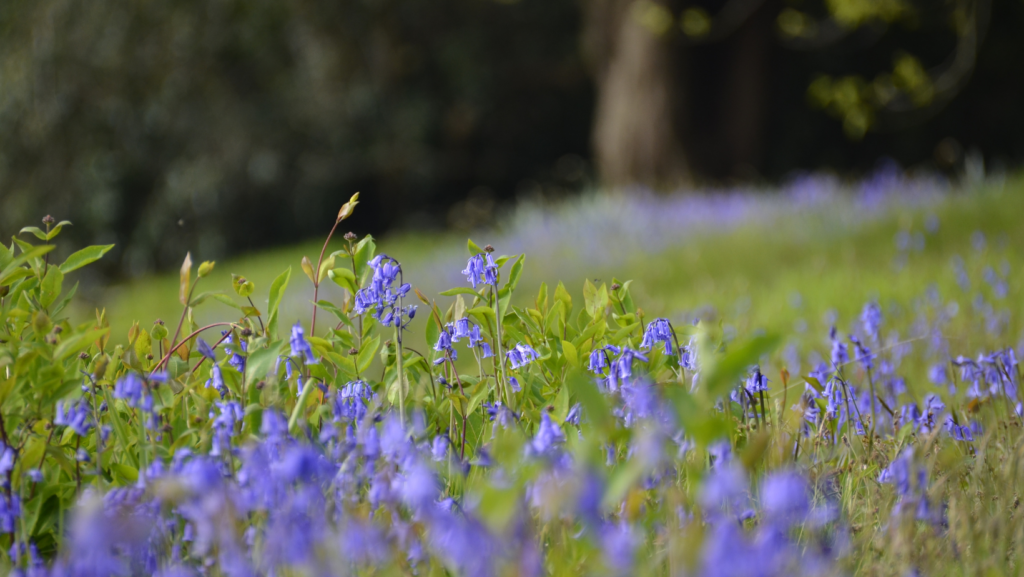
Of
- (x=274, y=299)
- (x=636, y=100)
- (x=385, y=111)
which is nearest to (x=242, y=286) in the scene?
(x=274, y=299)

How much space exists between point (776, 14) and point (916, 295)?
7.08 m

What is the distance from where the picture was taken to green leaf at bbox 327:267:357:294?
6.03ft

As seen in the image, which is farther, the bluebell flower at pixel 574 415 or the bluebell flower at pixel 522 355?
the bluebell flower at pixel 522 355

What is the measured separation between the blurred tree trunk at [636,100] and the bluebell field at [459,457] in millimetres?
7594

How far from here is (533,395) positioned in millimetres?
2051

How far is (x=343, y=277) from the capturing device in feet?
6.08

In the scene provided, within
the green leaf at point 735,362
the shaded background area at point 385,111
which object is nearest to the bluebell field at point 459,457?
the green leaf at point 735,362

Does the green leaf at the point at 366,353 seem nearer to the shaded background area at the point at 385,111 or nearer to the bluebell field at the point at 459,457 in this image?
the bluebell field at the point at 459,457

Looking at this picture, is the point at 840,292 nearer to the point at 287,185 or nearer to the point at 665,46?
the point at 665,46

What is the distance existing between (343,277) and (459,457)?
19.5 inches

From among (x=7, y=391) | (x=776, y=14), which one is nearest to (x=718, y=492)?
(x=7, y=391)

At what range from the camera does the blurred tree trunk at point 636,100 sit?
9.58 meters

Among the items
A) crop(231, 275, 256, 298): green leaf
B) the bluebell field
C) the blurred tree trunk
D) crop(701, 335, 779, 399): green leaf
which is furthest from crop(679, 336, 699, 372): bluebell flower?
the blurred tree trunk

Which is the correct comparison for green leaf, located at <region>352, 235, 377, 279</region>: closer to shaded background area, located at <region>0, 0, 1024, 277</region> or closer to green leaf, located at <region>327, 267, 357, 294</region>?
green leaf, located at <region>327, 267, 357, 294</region>
